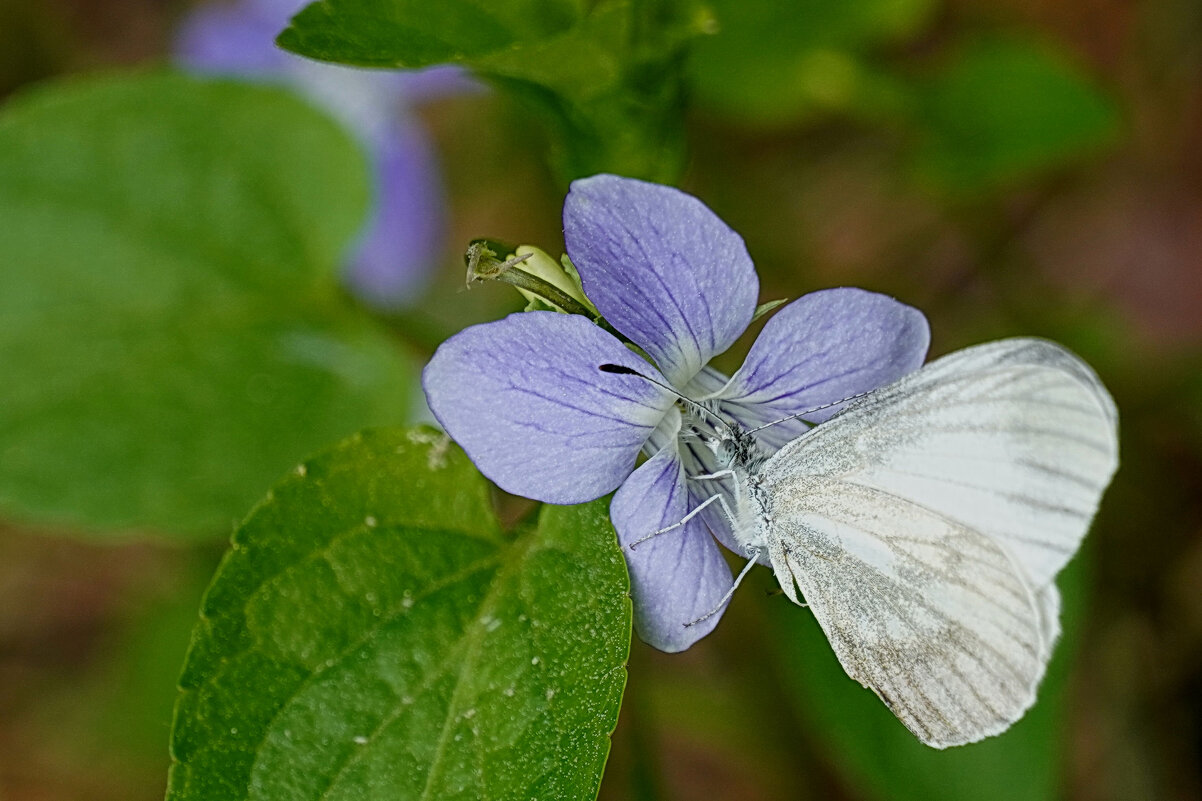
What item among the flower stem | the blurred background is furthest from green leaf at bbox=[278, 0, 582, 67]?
the blurred background

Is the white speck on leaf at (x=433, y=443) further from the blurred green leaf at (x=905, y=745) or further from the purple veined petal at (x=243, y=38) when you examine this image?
the purple veined petal at (x=243, y=38)

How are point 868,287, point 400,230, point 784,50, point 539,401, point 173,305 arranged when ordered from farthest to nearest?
point 400,230 → point 868,287 → point 784,50 → point 173,305 → point 539,401

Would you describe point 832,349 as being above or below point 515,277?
below

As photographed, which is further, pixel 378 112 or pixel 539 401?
pixel 378 112

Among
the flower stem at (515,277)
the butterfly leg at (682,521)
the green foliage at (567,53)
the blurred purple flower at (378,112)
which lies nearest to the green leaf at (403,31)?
the green foliage at (567,53)

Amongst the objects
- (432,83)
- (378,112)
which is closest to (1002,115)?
(432,83)

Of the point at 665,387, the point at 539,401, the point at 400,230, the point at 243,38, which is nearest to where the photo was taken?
the point at 539,401

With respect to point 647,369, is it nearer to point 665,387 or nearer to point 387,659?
point 665,387

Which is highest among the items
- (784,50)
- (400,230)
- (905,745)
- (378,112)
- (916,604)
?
(784,50)
